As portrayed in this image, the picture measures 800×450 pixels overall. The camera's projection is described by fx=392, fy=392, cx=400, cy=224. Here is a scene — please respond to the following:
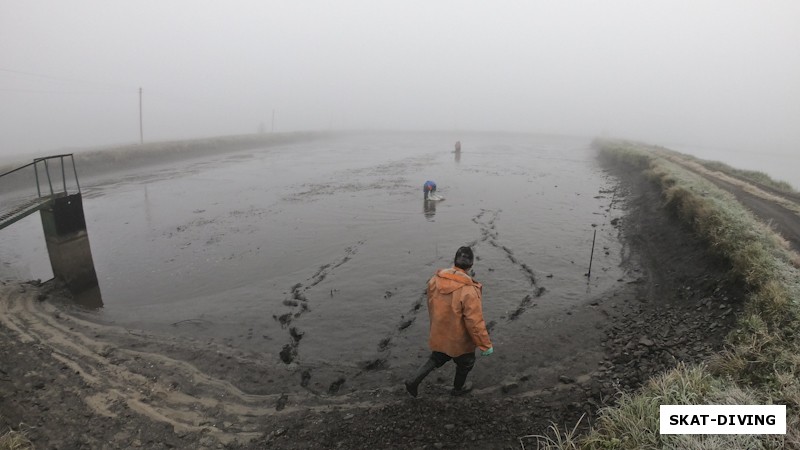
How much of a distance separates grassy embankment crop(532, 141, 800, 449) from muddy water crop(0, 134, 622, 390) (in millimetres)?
2646

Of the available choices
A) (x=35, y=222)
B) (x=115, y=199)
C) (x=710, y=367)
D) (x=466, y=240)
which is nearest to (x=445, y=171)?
(x=466, y=240)

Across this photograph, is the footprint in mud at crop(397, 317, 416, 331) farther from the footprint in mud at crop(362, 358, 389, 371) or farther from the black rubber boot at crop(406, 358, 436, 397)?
the black rubber boot at crop(406, 358, 436, 397)

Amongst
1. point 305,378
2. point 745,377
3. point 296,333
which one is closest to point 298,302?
point 296,333

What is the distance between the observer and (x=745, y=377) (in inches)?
219

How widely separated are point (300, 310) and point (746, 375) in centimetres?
903

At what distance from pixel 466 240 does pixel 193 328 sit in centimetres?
1044

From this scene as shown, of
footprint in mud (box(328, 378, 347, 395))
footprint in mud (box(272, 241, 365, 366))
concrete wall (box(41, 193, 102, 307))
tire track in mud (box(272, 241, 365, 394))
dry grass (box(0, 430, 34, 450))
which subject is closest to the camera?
dry grass (box(0, 430, 34, 450))

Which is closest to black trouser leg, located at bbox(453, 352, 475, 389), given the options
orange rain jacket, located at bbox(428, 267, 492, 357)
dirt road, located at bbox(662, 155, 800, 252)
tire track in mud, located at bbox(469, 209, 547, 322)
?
orange rain jacket, located at bbox(428, 267, 492, 357)

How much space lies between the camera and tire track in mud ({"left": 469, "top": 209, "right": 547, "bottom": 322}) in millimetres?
10375

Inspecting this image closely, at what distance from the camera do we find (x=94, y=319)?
9906 mm

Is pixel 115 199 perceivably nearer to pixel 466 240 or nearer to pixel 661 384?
pixel 466 240

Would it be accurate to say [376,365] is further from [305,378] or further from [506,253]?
[506,253]

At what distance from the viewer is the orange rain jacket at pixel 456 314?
5848mm

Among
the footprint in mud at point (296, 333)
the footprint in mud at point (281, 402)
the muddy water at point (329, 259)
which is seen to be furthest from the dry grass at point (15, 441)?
the footprint in mud at point (296, 333)
